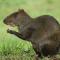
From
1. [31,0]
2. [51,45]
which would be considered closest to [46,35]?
[51,45]

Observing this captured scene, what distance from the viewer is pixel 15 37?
1082cm

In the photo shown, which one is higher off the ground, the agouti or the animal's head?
the animal's head

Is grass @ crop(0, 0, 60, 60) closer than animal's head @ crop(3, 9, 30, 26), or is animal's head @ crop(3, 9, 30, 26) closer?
grass @ crop(0, 0, 60, 60)

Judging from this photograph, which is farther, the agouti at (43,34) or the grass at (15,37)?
the grass at (15,37)

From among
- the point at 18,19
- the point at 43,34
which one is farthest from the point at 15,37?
the point at 43,34

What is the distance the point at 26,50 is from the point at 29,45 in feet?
0.53

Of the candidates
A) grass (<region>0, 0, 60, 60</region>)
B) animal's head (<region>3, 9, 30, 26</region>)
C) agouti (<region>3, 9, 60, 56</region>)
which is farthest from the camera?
animal's head (<region>3, 9, 30, 26</region>)

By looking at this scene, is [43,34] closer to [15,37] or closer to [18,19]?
[18,19]

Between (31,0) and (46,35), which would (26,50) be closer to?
(46,35)

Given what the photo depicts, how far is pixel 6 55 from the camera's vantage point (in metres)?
9.79

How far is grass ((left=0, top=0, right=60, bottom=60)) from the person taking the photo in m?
9.76

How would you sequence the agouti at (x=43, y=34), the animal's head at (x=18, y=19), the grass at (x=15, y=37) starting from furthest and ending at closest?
the animal's head at (x=18, y=19), the grass at (x=15, y=37), the agouti at (x=43, y=34)

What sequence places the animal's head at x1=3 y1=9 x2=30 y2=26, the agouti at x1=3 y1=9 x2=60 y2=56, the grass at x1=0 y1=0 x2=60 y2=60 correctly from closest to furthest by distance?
the agouti at x1=3 y1=9 x2=60 y2=56 < the grass at x1=0 y1=0 x2=60 y2=60 < the animal's head at x1=3 y1=9 x2=30 y2=26

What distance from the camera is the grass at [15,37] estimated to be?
32.0 ft
